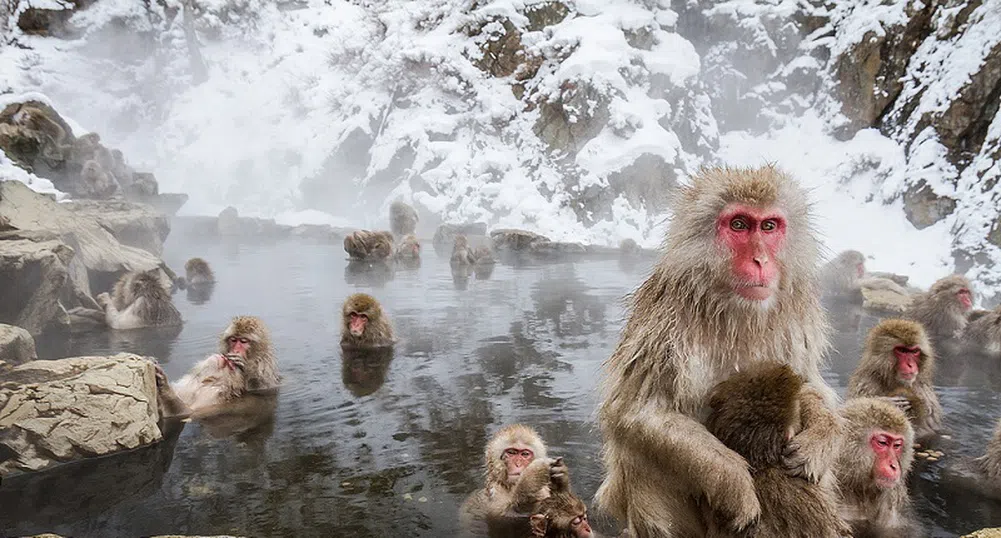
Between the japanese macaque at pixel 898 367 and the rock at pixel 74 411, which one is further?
the japanese macaque at pixel 898 367

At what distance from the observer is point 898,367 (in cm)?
Answer: 385

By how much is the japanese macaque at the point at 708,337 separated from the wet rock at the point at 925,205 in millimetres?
13803

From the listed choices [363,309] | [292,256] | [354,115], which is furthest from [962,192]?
[354,115]

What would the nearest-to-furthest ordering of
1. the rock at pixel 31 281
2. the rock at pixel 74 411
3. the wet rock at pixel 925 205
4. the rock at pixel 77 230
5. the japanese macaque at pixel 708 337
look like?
the japanese macaque at pixel 708 337 < the rock at pixel 74 411 < the rock at pixel 31 281 < the rock at pixel 77 230 < the wet rock at pixel 925 205

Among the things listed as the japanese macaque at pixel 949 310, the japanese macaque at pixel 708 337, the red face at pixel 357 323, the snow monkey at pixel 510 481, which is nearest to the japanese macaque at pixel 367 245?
the red face at pixel 357 323

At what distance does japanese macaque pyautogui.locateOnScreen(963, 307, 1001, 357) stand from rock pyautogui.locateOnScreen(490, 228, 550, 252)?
1014 cm

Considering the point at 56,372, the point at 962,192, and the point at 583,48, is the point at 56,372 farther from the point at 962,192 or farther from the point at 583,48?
the point at 583,48

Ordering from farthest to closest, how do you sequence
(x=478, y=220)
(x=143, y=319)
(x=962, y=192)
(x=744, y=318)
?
(x=478, y=220) < (x=962, y=192) < (x=143, y=319) < (x=744, y=318)

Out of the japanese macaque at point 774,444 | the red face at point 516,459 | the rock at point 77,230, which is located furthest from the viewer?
the rock at point 77,230

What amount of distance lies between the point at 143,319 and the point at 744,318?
22.3 feet

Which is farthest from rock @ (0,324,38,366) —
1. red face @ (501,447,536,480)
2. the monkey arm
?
the monkey arm

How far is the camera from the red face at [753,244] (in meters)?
1.95

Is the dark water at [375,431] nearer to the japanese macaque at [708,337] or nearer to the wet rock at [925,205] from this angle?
the japanese macaque at [708,337]

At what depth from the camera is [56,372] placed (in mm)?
3828
